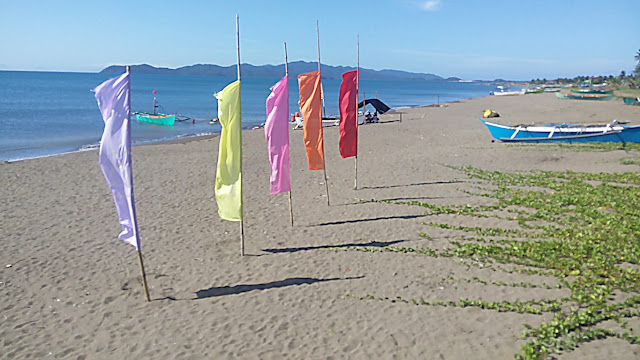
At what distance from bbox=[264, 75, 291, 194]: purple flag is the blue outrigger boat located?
15.2 metres

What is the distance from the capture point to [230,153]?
25.8 feet

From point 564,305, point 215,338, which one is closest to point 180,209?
point 215,338

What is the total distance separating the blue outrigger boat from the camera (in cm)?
1992

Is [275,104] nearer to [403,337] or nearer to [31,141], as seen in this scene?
[403,337]

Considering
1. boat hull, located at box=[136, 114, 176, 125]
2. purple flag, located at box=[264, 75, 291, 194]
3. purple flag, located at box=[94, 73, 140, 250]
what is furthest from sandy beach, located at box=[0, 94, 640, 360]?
boat hull, located at box=[136, 114, 176, 125]

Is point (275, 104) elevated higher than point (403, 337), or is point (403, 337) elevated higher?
point (275, 104)

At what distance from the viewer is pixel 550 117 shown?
35250 mm

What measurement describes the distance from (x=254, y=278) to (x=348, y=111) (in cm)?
591

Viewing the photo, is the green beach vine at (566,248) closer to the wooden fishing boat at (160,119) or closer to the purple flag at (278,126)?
the purple flag at (278,126)

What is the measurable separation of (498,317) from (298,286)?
9.67 ft

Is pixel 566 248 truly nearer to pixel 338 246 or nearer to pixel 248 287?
pixel 338 246

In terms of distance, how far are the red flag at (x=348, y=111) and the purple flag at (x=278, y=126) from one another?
9.48 ft

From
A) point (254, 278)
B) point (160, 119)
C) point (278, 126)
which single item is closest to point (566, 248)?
point (254, 278)

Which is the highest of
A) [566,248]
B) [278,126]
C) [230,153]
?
[278,126]
